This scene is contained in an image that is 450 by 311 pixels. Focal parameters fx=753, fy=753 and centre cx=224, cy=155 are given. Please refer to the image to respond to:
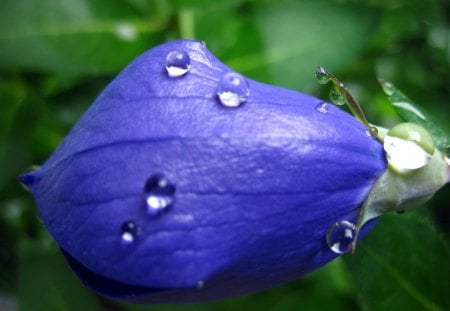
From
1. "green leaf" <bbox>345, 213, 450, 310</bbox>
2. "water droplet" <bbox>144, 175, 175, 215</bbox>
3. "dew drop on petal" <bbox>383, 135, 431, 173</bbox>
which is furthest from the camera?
"green leaf" <bbox>345, 213, 450, 310</bbox>

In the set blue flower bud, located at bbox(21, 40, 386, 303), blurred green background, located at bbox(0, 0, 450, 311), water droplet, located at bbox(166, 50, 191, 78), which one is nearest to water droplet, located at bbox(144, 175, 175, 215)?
blue flower bud, located at bbox(21, 40, 386, 303)

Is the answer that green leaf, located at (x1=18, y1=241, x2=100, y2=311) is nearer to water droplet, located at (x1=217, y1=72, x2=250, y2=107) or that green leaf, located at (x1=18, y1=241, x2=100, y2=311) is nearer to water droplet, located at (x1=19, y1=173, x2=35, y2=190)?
water droplet, located at (x1=19, y1=173, x2=35, y2=190)

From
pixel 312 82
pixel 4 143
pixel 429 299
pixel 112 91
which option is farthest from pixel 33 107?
pixel 429 299

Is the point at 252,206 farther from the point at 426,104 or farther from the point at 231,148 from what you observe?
the point at 426,104

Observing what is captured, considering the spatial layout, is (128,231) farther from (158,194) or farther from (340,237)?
(340,237)

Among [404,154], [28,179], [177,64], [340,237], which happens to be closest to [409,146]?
[404,154]

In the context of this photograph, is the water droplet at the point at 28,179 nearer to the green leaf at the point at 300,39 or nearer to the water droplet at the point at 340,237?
the water droplet at the point at 340,237
